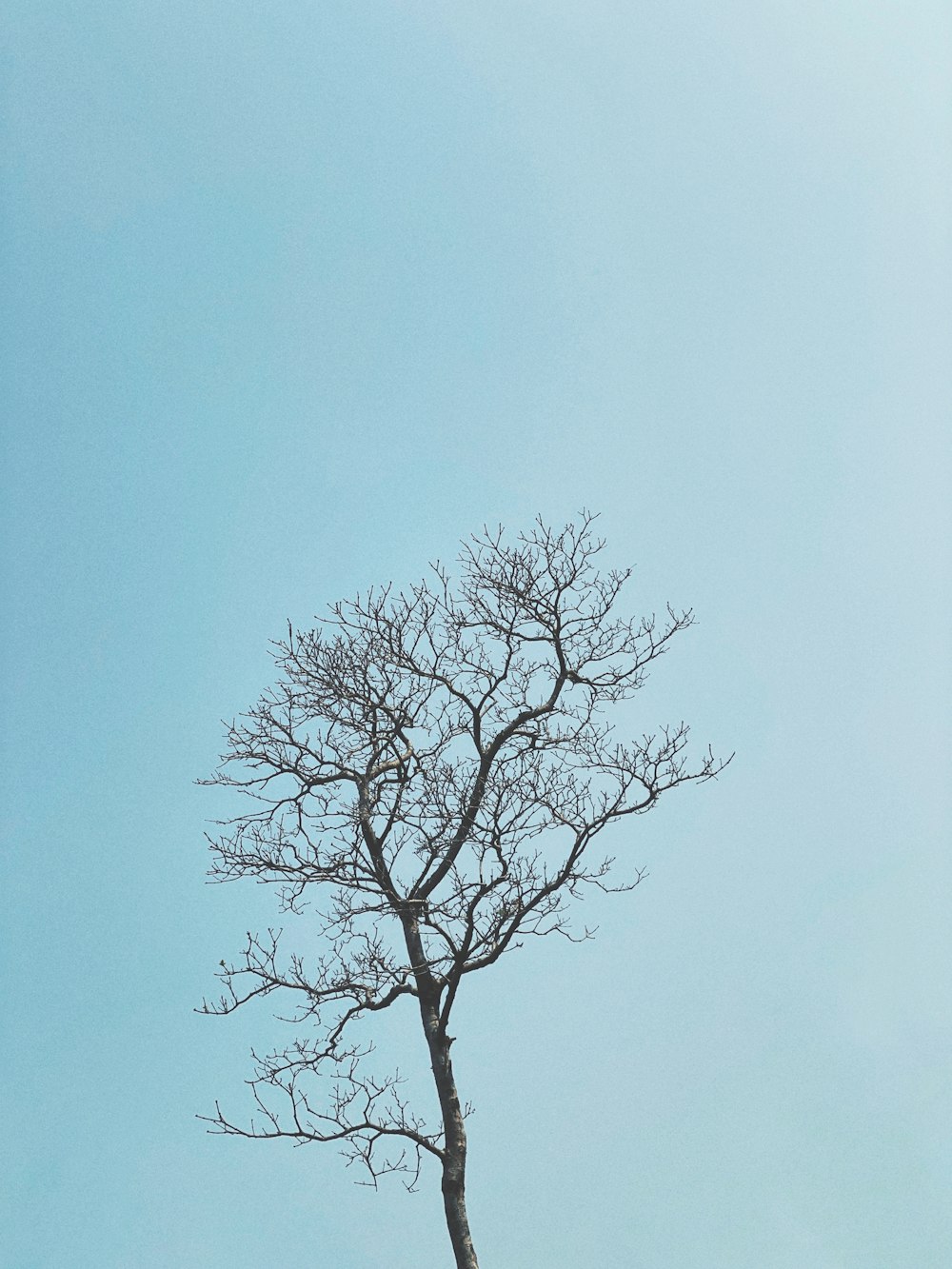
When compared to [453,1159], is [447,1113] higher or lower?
higher

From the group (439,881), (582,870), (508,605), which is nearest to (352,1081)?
(439,881)

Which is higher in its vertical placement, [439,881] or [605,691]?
[605,691]

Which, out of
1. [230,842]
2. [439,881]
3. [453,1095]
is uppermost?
[230,842]

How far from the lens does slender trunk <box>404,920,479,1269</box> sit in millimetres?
6555

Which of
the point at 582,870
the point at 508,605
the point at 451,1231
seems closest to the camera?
the point at 451,1231

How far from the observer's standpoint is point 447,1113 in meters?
6.79

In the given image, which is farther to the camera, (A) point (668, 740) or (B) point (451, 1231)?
(A) point (668, 740)

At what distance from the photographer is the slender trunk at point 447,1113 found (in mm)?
6555

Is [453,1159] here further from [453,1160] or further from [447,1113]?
[447,1113]

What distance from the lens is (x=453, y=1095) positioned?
6.85m

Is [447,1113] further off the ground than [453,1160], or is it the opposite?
[447,1113]

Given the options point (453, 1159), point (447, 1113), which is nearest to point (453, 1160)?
point (453, 1159)

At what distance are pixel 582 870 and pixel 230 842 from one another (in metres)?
2.15

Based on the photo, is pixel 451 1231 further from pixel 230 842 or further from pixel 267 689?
pixel 267 689
